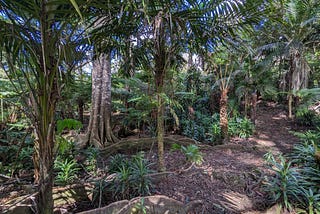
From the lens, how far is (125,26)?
244 cm

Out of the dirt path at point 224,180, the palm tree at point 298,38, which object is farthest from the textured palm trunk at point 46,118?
the palm tree at point 298,38

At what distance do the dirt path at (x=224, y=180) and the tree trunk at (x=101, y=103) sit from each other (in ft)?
5.34

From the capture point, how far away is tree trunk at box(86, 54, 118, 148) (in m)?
4.43

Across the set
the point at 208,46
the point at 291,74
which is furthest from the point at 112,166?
the point at 291,74

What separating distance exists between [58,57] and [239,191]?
3106 mm

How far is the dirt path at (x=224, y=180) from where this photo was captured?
262 cm

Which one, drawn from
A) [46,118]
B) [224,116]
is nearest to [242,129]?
[224,116]

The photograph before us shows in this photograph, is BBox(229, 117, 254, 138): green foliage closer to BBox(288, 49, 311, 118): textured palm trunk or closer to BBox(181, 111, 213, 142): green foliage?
BBox(181, 111, 213, 142): green foliage

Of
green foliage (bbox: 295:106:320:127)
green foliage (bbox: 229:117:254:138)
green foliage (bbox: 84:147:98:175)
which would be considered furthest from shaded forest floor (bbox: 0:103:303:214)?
green foliage (bbox: 295:106:320:127)

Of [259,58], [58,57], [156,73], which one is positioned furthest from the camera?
[259,58]

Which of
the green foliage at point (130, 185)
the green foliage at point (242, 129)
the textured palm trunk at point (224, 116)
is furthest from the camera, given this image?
the green foliage at point (242, 129)

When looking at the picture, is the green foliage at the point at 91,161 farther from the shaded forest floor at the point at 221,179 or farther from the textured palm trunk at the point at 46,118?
the textured palm trunk at the point at 46,118

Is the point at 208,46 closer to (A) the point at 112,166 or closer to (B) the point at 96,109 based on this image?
(A) the point at 112,166

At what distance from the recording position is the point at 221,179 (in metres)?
3.17
